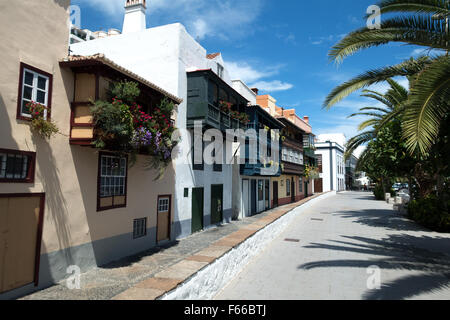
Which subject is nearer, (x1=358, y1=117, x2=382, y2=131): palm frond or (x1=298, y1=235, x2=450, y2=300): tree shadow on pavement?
(x1=298, y1=235, x2=450, y2=300): tree shadow on pavement

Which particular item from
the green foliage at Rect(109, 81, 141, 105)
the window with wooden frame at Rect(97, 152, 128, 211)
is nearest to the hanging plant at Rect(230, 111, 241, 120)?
the window with wooden frame at Rect(97, 152, 128, 211)

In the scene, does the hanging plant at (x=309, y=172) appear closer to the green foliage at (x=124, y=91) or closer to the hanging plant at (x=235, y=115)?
the hanging plant at (x=235, y=115)

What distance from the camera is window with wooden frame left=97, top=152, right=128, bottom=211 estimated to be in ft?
28.3

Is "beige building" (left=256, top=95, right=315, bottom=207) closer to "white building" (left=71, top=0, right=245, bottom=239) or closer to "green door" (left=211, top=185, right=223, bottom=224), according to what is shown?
"green door" (left=211, top=185, right=223, bottom=224)

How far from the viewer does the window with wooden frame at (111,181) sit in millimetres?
8617

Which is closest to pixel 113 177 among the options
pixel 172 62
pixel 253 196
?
pixel 172 62

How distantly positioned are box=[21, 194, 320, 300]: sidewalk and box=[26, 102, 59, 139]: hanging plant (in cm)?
360

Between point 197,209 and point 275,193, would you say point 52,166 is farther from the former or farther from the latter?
point 275,193

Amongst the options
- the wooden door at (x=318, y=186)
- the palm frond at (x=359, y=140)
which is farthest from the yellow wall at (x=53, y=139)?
the wooden door at (x=318, y=186)

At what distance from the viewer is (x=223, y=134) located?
15500 millimetres

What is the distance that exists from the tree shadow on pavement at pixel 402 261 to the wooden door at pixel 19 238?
721 cm
